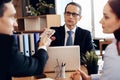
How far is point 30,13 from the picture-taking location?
6.30m

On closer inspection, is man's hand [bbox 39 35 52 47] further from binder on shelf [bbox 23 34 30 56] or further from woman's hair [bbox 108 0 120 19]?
binder on shelf [bbox 23 34 30 56]

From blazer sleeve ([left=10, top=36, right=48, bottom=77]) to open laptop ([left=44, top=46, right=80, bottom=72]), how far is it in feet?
2.50

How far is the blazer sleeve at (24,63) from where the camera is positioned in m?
1.41

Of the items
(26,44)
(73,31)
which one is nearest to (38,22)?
(73,31)

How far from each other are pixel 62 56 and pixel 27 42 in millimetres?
869

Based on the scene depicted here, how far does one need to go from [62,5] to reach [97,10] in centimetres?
96

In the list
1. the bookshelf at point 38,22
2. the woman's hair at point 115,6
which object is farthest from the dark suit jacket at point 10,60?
Result: the bookshelf at point 38,22

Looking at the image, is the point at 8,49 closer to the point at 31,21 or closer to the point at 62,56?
the point at 62,56

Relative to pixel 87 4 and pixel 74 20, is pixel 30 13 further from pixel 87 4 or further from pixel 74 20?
pixel 74 20

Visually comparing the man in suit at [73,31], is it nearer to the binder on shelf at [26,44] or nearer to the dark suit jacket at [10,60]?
the binder on shelf at [26,44]

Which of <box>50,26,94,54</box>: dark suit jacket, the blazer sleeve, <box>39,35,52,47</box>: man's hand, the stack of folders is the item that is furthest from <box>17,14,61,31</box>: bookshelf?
the blazer sleeve

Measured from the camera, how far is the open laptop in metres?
2.41

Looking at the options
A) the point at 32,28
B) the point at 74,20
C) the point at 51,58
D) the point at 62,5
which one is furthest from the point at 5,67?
the point at 62,5

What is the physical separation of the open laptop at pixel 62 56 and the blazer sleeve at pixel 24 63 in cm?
76
